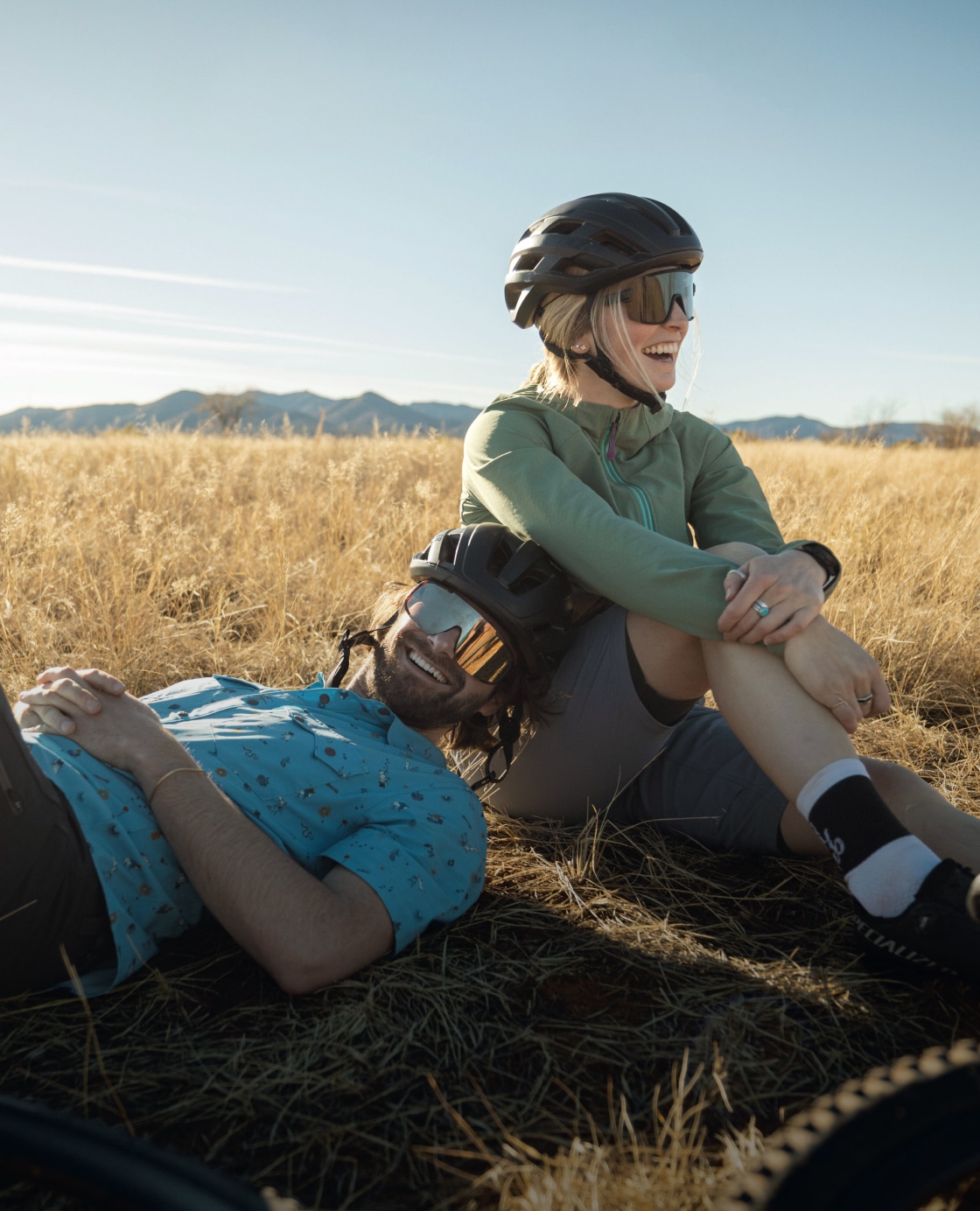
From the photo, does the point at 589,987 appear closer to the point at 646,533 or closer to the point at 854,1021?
the point at 854,1021

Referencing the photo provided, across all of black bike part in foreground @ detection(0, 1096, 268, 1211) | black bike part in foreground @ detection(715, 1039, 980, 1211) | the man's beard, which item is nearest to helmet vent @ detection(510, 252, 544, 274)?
the man's beard

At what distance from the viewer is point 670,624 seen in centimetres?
223

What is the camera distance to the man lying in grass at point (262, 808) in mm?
1755

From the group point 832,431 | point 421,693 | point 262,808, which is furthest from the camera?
point 832,431

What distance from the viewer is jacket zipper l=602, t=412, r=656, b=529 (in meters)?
2.73

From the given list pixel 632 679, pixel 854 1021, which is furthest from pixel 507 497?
pixel 854 1021

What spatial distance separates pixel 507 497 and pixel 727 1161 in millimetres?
1650

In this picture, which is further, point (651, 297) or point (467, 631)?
point (651, 297)

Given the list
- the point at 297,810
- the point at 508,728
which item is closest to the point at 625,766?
the point at 508,728

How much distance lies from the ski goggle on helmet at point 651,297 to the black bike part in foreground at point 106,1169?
244cm

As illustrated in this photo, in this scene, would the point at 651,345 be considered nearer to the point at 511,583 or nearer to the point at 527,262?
the point at 527,262

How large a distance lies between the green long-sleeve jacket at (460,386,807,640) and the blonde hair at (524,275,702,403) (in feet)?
0.21

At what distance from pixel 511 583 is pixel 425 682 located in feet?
1.20

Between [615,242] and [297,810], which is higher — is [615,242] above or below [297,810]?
above
